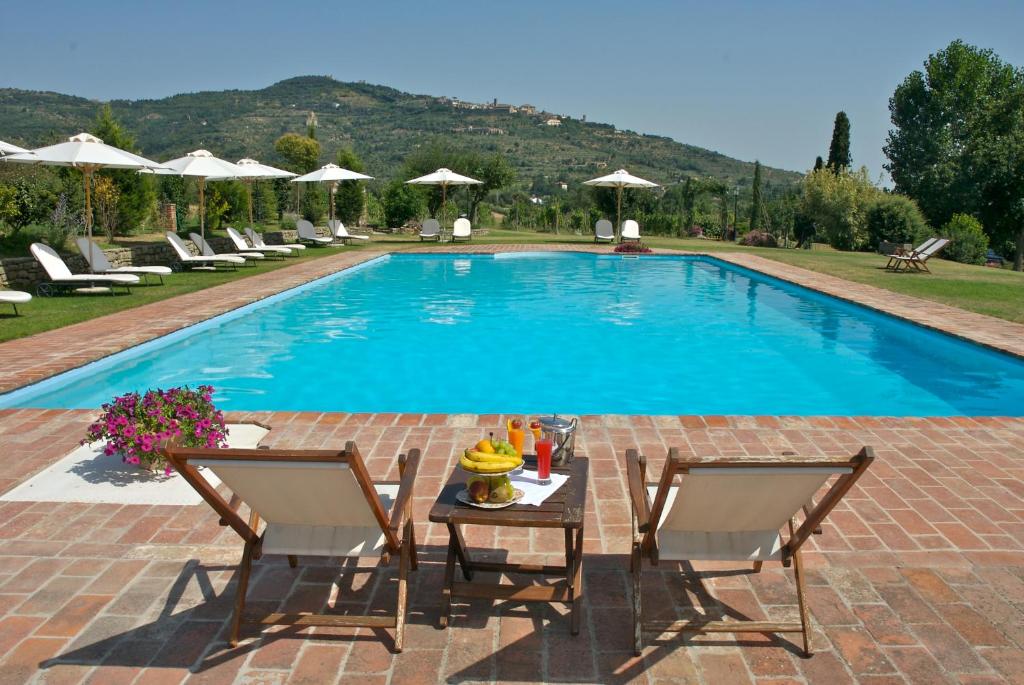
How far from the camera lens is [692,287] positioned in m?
15.8

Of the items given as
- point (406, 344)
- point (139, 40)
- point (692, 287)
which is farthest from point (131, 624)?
point (139, 40)

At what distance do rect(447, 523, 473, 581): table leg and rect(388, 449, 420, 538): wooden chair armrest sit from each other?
0.69 ft

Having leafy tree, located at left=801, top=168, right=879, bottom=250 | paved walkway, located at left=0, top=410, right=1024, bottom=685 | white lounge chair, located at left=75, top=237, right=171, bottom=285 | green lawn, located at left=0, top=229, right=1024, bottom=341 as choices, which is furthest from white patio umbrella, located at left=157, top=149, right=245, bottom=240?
leafy tree, located at left=801, top=168, right=879, bottom=250

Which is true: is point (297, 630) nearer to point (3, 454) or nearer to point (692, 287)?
point (3, 454)

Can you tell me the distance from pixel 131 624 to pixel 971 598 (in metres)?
3.47

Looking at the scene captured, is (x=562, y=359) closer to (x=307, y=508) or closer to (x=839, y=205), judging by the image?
(x=307, y=508)

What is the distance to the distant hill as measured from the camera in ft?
173

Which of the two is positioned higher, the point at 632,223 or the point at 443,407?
the point at 632,223

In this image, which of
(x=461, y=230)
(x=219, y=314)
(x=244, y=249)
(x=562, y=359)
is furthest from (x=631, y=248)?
(x=219, y=314)

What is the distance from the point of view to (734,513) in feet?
9.17

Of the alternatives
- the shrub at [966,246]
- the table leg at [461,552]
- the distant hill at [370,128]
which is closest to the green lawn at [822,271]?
the shrub at [966,246]

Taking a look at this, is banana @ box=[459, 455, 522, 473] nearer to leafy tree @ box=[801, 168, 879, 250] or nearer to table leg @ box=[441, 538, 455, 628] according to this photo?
table leg @ box=[441, 538, 455, 628]

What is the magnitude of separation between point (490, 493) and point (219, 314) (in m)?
8.30

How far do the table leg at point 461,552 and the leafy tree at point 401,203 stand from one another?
2522cm
